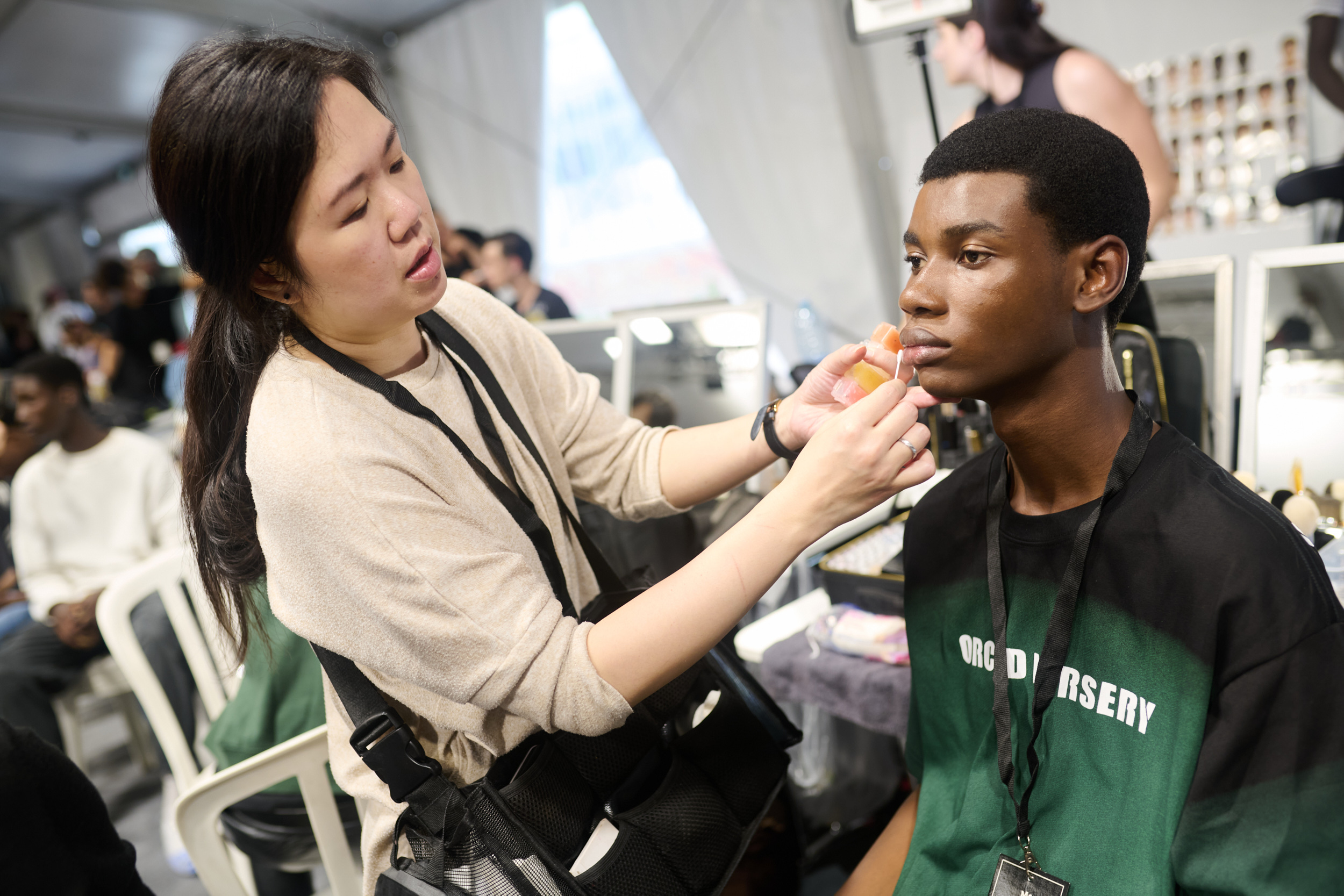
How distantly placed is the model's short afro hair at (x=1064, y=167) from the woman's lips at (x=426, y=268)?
58cm

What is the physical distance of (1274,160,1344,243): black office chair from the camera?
7.20ft

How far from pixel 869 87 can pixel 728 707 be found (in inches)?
169

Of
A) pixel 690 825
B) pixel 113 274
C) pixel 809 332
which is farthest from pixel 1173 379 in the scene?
pixel 113 274

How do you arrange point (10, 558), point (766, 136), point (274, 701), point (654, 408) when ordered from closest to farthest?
1. point (274, 701)
2. point (654, 408)
3. point (10, 558)
4. point (766, 136)

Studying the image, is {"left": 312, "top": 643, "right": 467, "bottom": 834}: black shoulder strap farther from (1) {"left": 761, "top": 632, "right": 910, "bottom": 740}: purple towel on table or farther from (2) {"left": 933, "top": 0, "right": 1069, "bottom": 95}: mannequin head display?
(2) {"left": 933, "top": 0, "right": 1069, "bottom": 95}: mannequin head display

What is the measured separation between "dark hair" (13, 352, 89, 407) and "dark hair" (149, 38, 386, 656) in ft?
→ 9.73

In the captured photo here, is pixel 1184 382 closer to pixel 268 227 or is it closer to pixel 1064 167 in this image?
pixel 1064 167

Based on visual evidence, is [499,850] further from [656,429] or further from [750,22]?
[750,22]

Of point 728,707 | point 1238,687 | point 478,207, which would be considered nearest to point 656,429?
point 728,707

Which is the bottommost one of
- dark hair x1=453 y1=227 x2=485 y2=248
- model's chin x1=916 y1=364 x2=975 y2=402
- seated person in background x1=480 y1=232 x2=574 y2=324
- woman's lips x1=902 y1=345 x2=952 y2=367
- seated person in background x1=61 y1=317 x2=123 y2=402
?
seated person in background x1=61 y1=317 x2=123 y2=402

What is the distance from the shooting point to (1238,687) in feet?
2.59

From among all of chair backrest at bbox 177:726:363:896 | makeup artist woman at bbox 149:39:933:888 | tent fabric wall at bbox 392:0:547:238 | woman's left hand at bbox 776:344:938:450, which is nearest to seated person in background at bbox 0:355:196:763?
chair backrest at bbox 177:726:363:896

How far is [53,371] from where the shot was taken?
3.32 meters

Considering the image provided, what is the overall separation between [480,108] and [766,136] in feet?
8.98
